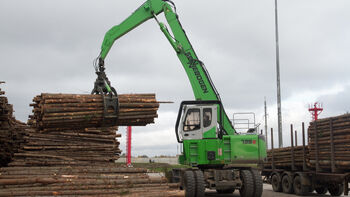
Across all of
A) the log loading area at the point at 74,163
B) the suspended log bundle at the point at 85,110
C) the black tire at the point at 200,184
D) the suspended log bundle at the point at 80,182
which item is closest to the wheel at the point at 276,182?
the black tire at the point at 200,184

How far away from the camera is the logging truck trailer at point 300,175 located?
1585cm

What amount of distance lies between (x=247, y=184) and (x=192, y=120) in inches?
117

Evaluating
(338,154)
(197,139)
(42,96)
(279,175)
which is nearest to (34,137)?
(42,96)

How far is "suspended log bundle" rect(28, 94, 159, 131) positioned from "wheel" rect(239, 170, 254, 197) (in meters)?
6.12

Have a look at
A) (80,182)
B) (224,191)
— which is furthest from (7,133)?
(224,191)

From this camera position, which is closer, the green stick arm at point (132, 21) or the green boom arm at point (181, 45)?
the green stick arm at point (132, 21)

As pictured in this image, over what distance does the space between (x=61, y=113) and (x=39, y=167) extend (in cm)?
228

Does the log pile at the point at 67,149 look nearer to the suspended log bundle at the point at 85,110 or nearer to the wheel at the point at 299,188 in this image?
the suspended log bundle at the point at 85,110

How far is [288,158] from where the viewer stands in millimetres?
19375

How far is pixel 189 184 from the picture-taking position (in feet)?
46.7

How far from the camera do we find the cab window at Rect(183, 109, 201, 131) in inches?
589

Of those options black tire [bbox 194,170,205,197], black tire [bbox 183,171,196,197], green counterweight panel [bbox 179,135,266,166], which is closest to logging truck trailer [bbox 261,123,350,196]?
green counterweight panel [bbox 179,135,266,166]

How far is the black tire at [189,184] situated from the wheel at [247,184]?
1865 mm

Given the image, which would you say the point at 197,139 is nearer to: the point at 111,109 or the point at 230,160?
the point at 230,160
